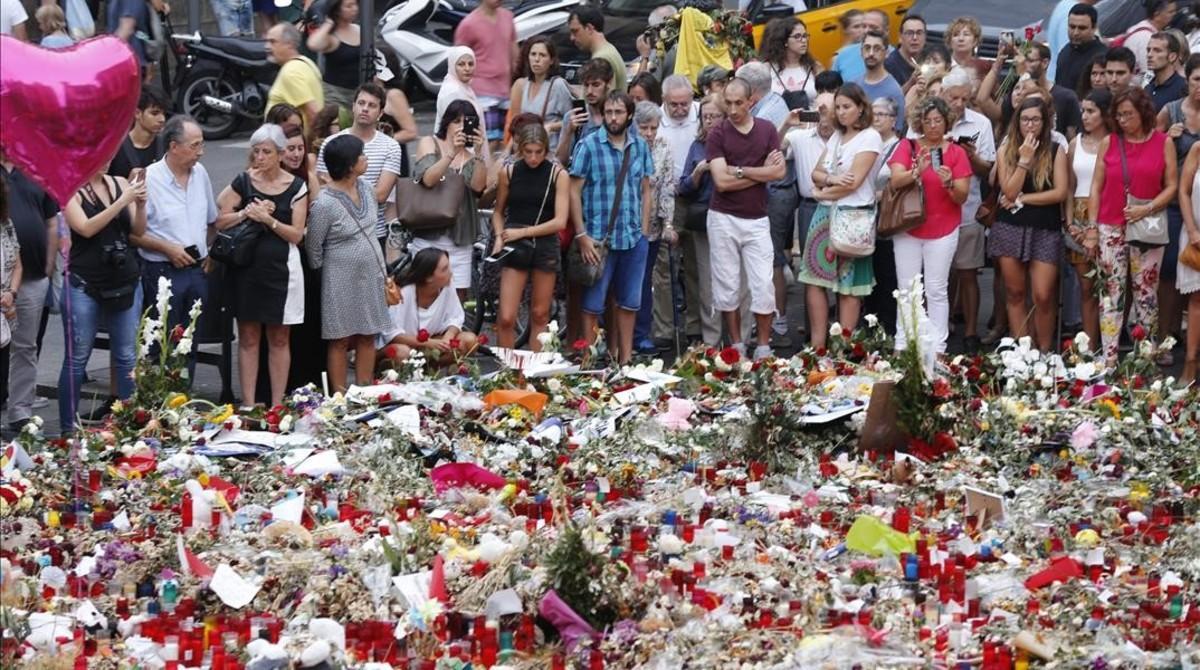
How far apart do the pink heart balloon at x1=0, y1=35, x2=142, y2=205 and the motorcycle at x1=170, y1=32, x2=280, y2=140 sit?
10.0 m

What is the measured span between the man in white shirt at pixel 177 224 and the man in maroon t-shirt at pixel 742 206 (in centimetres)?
318

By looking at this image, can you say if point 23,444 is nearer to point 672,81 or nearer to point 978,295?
point 672,81

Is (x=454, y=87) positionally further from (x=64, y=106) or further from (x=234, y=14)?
(x=234, y=14)

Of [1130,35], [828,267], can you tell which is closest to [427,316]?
[828,267]

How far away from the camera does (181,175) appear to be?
446 inches

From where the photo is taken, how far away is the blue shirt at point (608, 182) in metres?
12.5

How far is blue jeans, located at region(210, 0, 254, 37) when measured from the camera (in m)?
20.6

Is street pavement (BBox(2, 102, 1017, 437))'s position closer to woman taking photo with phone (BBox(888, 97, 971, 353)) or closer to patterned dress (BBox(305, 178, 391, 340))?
woman taking photo with phone (BBox(888, 97, 971, 353))

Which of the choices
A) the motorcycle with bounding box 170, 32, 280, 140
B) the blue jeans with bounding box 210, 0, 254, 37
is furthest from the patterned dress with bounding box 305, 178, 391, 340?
the blue jeans with bounding box 210, 0, 254, 37

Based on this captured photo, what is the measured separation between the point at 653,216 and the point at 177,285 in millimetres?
3080

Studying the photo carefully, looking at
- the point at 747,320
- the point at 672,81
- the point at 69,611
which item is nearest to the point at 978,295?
the point at 747,320

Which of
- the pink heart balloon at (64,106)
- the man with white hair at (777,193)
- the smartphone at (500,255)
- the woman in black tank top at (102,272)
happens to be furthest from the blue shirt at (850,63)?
the pink heart balloon at (64,106)

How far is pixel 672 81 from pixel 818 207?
129 centimetres

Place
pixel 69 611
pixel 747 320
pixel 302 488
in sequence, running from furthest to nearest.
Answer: pixel 747 320
pixel 302 488
pixel 69 611
